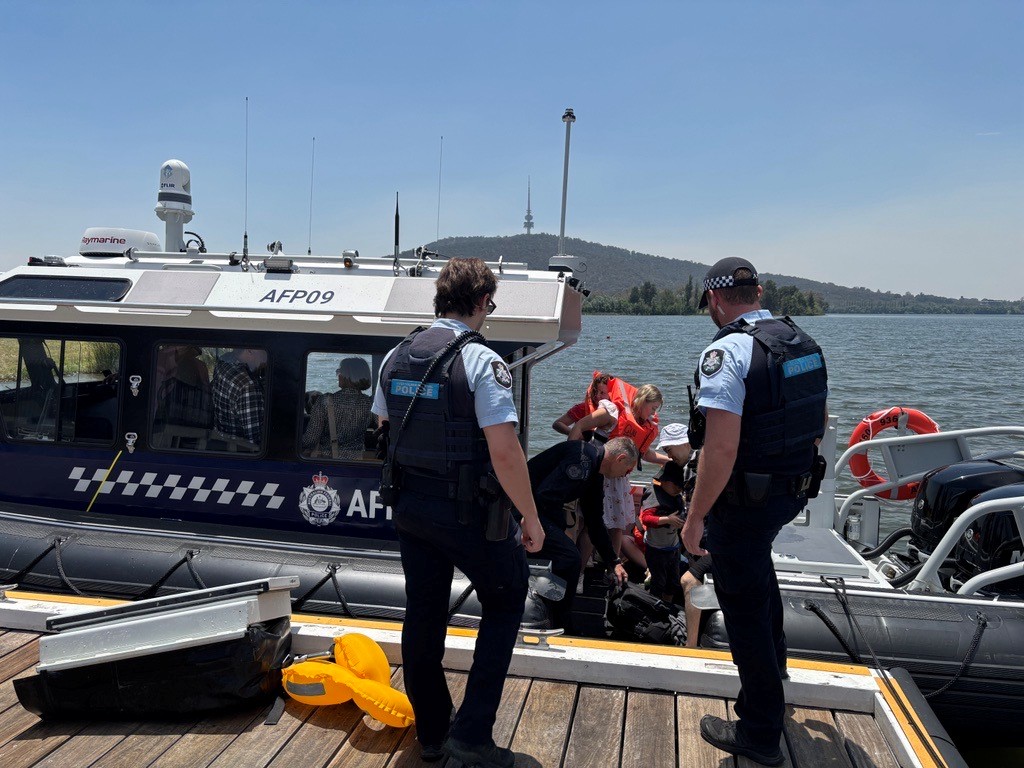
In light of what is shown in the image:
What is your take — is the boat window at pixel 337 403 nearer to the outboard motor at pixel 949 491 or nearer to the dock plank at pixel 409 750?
the dock plank at pixel 409 750

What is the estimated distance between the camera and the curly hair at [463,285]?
242 cm

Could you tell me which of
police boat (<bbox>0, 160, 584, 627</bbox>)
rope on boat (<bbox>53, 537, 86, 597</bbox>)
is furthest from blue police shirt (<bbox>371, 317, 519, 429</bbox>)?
rope on boat (<bbox>53, 537, 86, 597</bbox>)

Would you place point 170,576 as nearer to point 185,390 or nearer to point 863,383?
point 185,390

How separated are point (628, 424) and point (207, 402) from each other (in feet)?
8.65

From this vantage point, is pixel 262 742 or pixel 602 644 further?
pixel 602 644

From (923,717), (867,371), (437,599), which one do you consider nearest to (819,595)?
(923,717)

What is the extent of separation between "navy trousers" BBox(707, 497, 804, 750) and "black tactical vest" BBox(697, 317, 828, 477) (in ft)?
0.46

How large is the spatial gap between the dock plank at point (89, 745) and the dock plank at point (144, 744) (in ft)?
0.07

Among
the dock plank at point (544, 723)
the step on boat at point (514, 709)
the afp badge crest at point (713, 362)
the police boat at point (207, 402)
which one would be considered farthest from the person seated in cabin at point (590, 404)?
the afp badge crest at point (713, 362)

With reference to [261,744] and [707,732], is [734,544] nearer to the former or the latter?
[707,732]

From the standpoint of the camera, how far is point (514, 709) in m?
2.83

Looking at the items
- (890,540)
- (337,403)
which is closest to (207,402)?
(337,403)

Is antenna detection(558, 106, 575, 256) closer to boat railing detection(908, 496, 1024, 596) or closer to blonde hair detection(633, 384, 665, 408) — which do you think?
blonde hair detection(633, 384, 665, 408)

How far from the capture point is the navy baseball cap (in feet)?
8.34
